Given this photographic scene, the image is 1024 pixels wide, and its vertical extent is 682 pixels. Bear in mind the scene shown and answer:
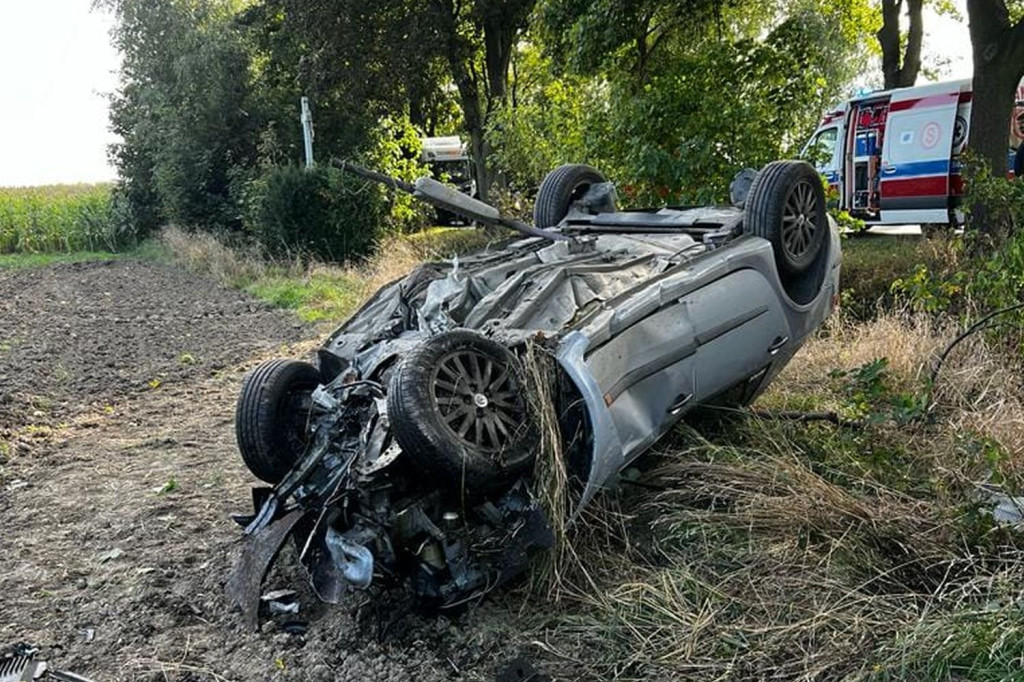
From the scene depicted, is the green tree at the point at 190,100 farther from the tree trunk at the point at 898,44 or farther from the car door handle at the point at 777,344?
the car door handle at the point at 777,344

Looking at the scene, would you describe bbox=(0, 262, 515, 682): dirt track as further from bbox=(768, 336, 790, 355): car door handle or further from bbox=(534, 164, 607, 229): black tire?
bbox=(534, 164, 607, 229): black tire

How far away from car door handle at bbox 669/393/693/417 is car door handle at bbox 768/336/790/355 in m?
0.75

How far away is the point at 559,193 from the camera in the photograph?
18.9 ft

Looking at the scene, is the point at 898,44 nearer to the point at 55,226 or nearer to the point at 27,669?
the point at 27,669

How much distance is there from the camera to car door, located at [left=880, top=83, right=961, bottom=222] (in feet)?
43.6

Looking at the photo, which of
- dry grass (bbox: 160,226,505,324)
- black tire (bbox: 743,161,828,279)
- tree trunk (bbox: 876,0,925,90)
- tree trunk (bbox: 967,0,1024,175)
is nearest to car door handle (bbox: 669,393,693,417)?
black tire (bbox: 743,161,828,279)

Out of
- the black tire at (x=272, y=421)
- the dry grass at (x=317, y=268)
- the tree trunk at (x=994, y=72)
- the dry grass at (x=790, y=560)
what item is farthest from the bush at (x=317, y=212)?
the dry grass at (x=790, y=560)

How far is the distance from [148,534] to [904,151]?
1301 cm

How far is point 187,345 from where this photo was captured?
9.88m

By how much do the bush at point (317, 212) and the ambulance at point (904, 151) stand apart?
26.7 ft

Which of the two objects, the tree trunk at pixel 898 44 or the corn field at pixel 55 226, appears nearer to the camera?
the tree trunk at pixel 898 44

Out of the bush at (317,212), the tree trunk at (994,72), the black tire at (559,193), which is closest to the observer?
the black tire at (559,193)

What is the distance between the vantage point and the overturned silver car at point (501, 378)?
10.8ft

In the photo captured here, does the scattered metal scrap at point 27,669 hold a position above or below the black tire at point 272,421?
below
